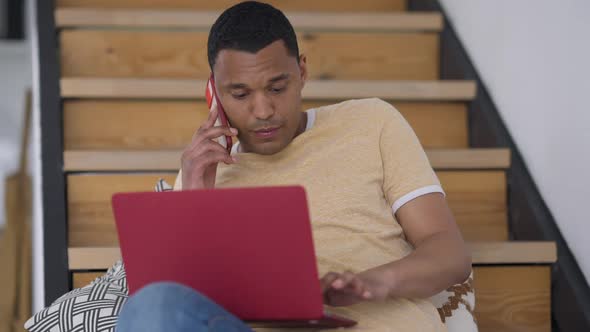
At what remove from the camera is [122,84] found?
2416mm

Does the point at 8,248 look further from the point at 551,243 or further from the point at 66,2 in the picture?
the point at 551,243

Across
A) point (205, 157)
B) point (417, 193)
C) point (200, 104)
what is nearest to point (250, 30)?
point (205, 157)

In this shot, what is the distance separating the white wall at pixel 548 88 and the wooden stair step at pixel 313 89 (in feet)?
0.46

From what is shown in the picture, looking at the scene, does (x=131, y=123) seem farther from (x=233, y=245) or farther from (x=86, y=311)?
(x=233, y=245)

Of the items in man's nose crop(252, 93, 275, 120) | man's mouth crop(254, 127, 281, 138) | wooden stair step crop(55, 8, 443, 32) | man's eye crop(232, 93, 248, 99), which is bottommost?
man's mouth crop(254, 127, 281, 138)

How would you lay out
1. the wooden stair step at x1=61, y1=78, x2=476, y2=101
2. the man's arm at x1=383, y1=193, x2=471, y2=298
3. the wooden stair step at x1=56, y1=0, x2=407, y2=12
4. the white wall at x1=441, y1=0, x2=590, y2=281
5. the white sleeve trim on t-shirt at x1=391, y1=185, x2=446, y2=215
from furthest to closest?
the wooden stair step at x1=56, y1=0, x2=407, y2=12 → the wooden stair step at x1=61, y1=78, x2=476, y2=101 → the white wall at x1=441, y1=0, x2=590, y2=281 → the white sleeve trim on t-shirt at x1=391, y1=185, x2=446, y2=215 → the man's arm at x1=383, y1=193, x2=471, y2=298

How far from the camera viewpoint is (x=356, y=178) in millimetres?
1545

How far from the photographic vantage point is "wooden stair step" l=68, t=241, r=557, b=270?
2.02 metres

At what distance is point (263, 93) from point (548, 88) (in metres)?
0.90

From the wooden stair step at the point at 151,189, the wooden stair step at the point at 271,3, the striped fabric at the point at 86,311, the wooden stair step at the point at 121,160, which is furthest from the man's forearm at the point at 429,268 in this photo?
the wooden stair step at the point at 271,3

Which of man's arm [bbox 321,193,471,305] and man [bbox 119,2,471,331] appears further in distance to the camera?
man [bbox 119,2,471,331]

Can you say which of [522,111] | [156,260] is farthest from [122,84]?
[156,260]

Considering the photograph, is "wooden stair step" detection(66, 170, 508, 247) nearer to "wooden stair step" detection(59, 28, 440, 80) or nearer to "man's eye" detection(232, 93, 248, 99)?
"wooden stair step" detection(59, 28, 440, 80)

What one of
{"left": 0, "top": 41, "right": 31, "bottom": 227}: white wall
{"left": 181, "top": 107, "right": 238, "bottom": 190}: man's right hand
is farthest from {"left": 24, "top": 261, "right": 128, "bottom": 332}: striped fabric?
{"left": 0, "top": 41, "right": 31, "bottom": 227}: white wall
